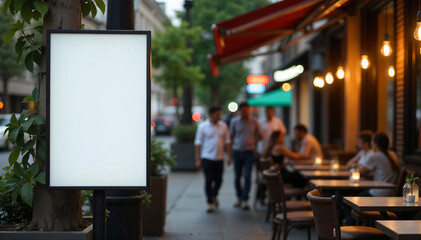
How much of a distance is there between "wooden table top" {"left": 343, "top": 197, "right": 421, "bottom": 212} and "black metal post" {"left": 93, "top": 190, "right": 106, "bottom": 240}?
2256mm

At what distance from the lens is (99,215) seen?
4746mm

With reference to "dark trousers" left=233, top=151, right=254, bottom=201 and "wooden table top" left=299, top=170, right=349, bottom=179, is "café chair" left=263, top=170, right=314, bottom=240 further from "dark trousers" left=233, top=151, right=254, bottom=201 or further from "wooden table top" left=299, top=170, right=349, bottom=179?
"dark trousers" left=233, top=151, right=254, bottom=201

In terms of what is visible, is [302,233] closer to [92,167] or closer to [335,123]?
[92,167]

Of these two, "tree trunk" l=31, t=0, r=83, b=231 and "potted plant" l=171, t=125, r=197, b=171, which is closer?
"tree trunk" l=31, t=0, r=83, b=231

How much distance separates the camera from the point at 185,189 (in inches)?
581

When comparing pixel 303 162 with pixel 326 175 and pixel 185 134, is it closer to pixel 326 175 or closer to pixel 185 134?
pixel 326 175

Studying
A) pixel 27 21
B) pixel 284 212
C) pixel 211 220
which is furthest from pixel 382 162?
pixel 27 21

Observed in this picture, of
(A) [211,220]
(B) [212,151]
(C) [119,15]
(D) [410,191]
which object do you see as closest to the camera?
(D) [410,191]

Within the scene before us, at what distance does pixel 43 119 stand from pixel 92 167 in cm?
52

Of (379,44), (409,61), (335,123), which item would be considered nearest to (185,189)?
(335,123)

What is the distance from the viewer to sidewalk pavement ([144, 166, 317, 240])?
8742mm

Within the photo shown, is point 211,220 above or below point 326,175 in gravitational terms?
below

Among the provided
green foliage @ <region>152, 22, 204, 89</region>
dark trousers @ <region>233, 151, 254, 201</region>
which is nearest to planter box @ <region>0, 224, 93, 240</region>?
dark trousers @ <region>233, 151, 254, 201</region>

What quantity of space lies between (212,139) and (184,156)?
7.80 metres
